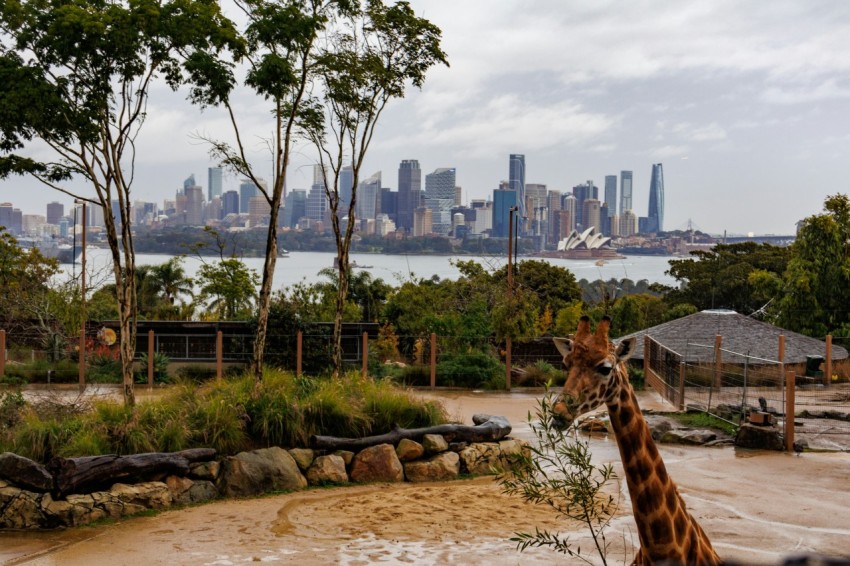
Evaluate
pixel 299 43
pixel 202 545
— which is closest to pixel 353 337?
pixel 299 43

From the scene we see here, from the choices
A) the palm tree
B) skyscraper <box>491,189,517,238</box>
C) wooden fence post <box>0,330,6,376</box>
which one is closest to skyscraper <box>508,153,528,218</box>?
skyscraper <box>491,189,517,238</box>

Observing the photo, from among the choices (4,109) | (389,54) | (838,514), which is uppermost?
(389,54)

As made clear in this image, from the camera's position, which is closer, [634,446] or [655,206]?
[634,446]

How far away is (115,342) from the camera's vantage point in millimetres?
24750

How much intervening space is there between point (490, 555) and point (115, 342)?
1831 centimetres

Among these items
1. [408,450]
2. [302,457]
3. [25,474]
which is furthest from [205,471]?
[408,450]

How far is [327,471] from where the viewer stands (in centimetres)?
1266

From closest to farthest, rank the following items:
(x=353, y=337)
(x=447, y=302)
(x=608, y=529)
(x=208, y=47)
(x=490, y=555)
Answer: (x=490, y=555)
(x=608, y=529)
(x=208, y=47)
(x=353, y=337)
(x=447, y=302)

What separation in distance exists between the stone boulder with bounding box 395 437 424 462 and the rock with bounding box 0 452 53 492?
512 centimetres

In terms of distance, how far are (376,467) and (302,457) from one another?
1.14 meters

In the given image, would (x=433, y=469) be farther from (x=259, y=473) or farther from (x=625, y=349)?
(x=625, y=349)

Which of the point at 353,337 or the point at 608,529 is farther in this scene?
the point at 353,337

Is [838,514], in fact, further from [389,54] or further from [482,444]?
[389,54]

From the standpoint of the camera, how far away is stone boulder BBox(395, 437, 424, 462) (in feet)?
43.7
